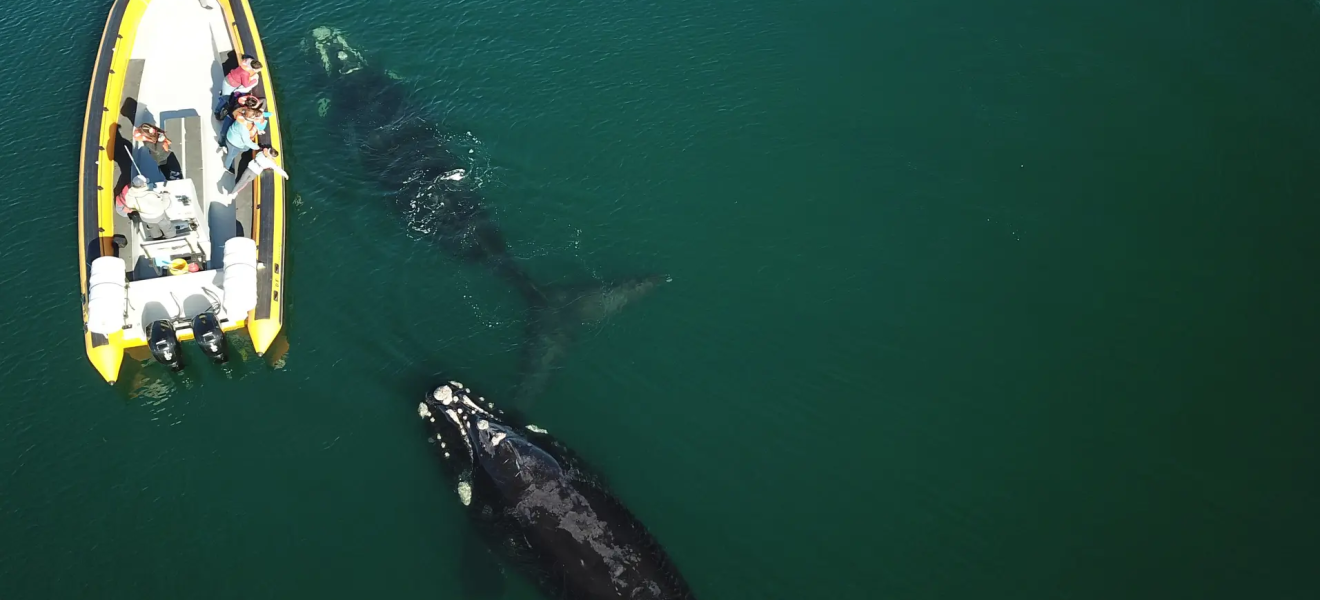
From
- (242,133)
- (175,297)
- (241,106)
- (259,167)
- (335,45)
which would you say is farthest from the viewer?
(335,45)

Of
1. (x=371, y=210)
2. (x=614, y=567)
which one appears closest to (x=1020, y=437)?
(x=614, y=567)

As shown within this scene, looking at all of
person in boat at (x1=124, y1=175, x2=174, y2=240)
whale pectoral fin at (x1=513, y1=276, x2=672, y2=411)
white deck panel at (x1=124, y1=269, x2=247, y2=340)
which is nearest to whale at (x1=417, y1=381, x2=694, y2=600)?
whale pectoral fin at (x1=513, y1=276, x2=672, y2=411)

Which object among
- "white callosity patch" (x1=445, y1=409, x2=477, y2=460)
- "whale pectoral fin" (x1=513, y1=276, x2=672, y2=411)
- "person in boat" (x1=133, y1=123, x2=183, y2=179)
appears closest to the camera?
"white callosity patch" (x1=445, y1=409, x2=477, y2=460)

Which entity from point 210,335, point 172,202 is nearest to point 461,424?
point 210,335

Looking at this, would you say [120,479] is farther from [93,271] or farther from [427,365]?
[427,365]

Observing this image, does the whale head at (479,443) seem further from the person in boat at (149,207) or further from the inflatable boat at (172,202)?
the person in boat at (149,207)

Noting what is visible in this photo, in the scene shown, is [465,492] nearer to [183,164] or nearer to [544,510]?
[544,510]

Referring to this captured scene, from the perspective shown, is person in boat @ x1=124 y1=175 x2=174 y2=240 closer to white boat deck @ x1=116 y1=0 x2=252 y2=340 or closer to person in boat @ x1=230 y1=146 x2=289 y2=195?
white boat deck @ x1=116 y1=0 x2=252 y2=340

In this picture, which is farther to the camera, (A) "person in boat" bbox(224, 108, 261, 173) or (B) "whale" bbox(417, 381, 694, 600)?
(A) "person in boat" bbox(224, 108, 261, 173)
